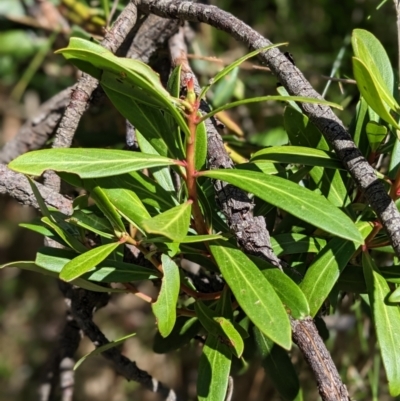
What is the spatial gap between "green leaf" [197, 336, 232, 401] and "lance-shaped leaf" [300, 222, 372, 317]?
0.11m

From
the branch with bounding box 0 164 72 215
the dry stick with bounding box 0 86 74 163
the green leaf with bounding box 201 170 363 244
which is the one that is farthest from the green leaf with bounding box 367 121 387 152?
the dry stick with bounding box 0 86 74 163

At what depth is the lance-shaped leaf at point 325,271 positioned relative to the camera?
62 cm

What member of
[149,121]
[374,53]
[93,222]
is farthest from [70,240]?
[374,53]

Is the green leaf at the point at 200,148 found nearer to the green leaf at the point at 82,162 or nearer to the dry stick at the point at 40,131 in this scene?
the green leaf at the point at 82,162

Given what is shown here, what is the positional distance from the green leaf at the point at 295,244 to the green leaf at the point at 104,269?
0.14m

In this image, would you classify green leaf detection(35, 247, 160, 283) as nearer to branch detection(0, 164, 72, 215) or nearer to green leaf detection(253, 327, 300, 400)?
branch detection(0, 164, 72, 215)

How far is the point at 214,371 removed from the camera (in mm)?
641

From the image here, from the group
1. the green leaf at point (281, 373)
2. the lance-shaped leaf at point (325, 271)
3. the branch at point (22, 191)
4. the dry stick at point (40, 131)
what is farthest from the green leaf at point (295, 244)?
the dry stick at point (40, 131)

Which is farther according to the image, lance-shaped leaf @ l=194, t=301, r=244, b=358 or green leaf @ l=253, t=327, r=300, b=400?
green leaf @ l=253, t=327, r=300, b=400

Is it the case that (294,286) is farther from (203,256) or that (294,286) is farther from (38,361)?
(38,361)

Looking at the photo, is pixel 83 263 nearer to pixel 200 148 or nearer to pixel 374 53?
pixel 200 148

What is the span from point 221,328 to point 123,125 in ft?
2.25

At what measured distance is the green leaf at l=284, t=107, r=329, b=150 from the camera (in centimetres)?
69

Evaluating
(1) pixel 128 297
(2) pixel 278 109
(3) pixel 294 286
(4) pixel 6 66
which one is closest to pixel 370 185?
(3) pixel 294 286
